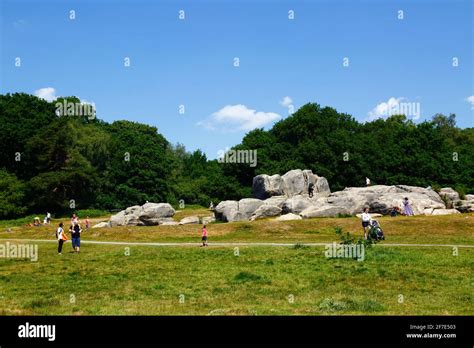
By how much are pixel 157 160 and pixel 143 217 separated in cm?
4154

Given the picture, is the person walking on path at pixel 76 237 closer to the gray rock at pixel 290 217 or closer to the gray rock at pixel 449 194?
the gray rock at pixel 290 217

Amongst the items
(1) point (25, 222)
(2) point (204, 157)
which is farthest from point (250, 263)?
(2) point (204, 157)

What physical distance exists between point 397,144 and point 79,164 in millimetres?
62008

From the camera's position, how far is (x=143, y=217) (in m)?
65.9

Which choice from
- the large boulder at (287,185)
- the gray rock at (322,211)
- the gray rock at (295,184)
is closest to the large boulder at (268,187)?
the large boulder at (287,185)

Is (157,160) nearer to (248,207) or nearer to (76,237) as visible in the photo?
(248,207)

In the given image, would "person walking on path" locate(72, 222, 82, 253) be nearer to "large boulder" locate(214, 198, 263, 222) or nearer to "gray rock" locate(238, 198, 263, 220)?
"large boulder" locate(214, 198, 263, 222)

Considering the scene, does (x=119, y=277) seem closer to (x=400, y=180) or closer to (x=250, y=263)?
(x=250, y=263)

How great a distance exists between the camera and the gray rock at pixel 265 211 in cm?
6301

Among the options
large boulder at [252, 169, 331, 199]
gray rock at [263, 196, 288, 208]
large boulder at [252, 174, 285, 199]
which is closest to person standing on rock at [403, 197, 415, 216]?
gray rock at [263, 196, 288, 208]

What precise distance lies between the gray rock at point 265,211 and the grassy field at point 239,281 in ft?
81.5

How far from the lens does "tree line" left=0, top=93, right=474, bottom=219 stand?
88.4 m

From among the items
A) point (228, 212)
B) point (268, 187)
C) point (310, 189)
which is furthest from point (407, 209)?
point (268, 187)

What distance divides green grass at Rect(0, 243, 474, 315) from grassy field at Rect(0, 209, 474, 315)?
4 cm
